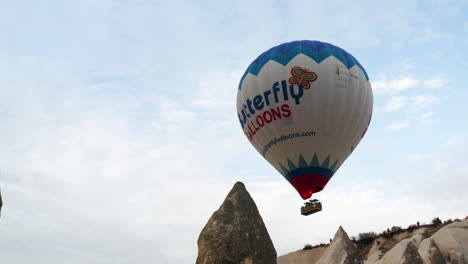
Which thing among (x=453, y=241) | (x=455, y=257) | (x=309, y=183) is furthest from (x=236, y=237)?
(x=453, y=241)

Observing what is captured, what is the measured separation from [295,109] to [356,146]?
3395 mm

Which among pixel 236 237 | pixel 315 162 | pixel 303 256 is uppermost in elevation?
pixel 303 256

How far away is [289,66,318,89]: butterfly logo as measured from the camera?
17984 millimetres

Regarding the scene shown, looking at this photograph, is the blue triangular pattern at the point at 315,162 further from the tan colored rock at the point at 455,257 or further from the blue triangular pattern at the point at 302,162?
the tan colored rock at the point at 455,257

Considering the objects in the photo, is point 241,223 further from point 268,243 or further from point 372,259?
point 372,259

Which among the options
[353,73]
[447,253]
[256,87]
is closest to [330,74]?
[353,73]

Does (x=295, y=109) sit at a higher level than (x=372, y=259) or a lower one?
higher

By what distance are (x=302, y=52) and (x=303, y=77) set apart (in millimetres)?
1157

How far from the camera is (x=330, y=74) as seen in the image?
1822 centimetres

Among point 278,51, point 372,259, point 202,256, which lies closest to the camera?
point 202,256

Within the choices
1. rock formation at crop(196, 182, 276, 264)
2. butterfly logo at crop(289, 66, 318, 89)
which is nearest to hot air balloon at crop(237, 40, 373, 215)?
butterfly logo at crop(289, 66, 318, 89)

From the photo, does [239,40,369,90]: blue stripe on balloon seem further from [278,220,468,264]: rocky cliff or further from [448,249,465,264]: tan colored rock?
[448,249,465,264]: tan colored rock

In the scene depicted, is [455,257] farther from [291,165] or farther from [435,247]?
[291,165]

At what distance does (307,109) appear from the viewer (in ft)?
58.7
